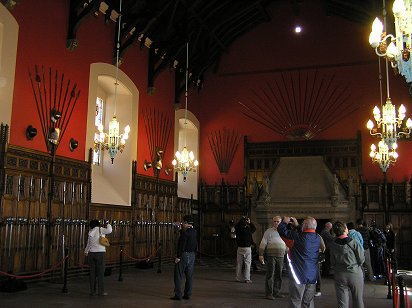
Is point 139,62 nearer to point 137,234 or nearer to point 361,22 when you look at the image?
point 137,234

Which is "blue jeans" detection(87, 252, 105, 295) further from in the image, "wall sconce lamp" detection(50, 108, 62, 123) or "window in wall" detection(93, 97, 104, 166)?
"window in wall" detection(93, 97, 104, 166)

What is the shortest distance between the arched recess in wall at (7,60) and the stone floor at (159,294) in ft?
8.93

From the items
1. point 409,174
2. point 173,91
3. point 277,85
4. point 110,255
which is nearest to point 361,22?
point 277,85

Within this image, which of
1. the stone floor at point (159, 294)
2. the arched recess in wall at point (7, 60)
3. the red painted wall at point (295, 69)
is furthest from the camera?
the red painted wall at point (295, 69)

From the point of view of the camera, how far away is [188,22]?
11.9 m

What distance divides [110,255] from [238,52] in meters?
8.27

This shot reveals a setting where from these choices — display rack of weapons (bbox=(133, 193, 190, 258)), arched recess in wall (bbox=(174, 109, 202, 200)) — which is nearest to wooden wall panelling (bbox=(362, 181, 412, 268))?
arched recess in wall (bbox=(174, 109, 202, 200))

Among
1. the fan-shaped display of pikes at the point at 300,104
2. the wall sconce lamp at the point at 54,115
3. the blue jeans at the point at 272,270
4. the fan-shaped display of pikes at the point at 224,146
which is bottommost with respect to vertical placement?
the blue jeans at the point at 272,270

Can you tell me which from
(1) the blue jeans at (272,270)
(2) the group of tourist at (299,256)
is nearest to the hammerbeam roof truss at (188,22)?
(2) the group of tourist at (299,256)

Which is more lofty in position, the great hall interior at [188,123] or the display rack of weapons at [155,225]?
the great hall interior at [188,123]

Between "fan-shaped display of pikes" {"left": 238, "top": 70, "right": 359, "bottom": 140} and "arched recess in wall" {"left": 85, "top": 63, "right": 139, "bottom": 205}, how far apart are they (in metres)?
4.80

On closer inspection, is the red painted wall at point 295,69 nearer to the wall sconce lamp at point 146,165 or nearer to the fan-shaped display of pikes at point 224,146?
the fan-shaped display of pikes at point 224,146

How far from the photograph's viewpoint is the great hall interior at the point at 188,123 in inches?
293

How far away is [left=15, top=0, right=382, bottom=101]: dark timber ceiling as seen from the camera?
978 cm
